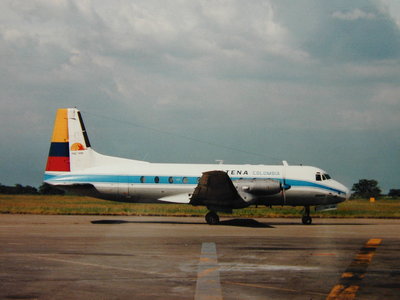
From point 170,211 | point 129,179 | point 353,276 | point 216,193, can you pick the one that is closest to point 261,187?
point 216,193

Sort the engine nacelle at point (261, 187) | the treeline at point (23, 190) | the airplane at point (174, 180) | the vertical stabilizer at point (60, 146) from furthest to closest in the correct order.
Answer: the treeline at point (23, 190) → the vertical stabilizer at point (60, 146) → the airplane at point (174, 180) → the engine nacelle at point (261, 187)

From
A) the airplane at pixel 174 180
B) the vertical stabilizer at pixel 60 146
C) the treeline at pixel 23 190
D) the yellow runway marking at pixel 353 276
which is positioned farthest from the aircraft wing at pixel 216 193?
the treeline at pixel 23 190

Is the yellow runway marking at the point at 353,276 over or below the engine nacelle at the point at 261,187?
below

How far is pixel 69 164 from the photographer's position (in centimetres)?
2981

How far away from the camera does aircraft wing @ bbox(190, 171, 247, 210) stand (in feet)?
86.9

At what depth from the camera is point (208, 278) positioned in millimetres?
11391

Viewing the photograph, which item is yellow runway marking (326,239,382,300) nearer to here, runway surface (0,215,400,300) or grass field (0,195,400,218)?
runway surface (0,215,400,300)

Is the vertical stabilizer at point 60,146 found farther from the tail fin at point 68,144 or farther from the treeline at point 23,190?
the treeline at point 23,190

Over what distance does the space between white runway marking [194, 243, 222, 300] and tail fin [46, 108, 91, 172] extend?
15574 millimetres

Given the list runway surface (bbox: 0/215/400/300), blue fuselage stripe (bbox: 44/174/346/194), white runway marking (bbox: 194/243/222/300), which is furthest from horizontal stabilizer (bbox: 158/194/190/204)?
white runway marking (bbox: 194/243/222/300)

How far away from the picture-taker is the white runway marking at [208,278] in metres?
9.57

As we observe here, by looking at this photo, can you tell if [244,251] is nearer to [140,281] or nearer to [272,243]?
[272,243]

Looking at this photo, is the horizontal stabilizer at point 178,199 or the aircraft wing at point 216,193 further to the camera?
the horizontal stabilizer at point 178,199

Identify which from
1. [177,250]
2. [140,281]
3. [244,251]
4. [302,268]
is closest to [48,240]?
[177,250]
